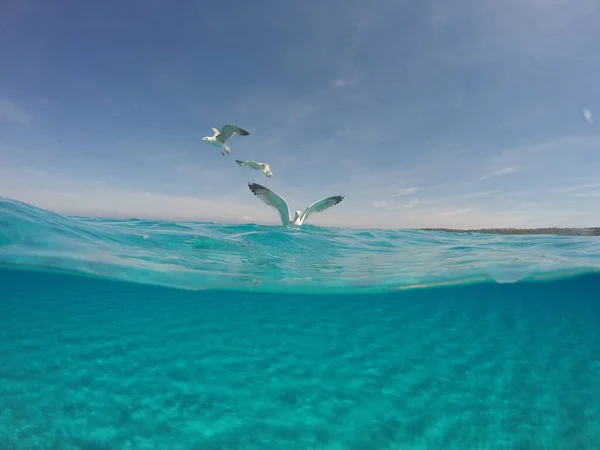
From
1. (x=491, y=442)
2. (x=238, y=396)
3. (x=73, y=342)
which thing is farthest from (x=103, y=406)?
(x=491, y=442)

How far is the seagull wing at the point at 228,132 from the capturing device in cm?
1323

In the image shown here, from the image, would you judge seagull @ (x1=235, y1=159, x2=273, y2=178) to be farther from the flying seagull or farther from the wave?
the wave

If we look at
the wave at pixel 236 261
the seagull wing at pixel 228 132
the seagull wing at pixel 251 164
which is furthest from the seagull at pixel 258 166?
the wave at pixel 236 261

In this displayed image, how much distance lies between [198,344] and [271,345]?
5.98 feet

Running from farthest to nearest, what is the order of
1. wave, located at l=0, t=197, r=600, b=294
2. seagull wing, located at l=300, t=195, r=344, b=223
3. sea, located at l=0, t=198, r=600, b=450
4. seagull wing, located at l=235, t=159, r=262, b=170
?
1. seagull wing, located at l=300, t=195, r=344, b=223
2. seagull wing, located at l=235, t=159, r=262, b=170
3. wave, located at l=0, t=197, r=600, b=294
4. sea, located at l=0, t=198, r=600, b=450

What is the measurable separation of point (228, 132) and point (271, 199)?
136 inches

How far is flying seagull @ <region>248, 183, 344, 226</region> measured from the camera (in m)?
13.5

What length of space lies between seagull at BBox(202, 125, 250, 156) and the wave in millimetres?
4188

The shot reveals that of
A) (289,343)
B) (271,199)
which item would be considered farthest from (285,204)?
(289,343)

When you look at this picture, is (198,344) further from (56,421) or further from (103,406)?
(56,421)

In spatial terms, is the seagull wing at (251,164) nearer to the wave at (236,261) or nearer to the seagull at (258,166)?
the seagull at (258,166)

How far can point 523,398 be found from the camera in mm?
5859

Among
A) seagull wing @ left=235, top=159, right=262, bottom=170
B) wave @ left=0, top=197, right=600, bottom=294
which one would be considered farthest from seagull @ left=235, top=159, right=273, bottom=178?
wave @ left=0, top=197, right=600, bottom=294

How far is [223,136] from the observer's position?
532 inches
